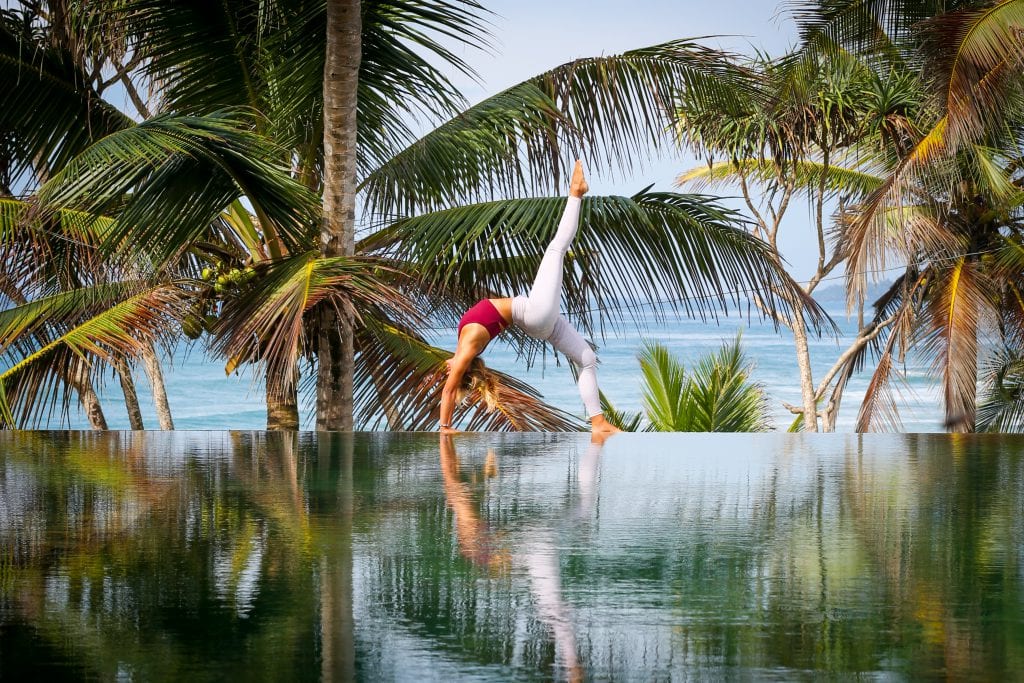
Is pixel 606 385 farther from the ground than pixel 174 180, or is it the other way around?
pixel 174 180

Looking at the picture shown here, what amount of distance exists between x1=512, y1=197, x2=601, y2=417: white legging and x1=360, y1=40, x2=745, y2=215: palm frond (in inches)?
106

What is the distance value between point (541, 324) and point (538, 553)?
266 centimetres

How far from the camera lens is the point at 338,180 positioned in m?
6.30

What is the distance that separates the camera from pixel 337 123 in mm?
6305

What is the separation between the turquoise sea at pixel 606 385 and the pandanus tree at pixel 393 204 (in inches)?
788

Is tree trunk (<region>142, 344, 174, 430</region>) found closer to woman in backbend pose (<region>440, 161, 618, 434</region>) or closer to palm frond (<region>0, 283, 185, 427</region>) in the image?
palm frond (<region>0, 283, 185, 427</region>)

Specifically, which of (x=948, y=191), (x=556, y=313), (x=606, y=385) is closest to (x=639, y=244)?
(x=556, y=313)

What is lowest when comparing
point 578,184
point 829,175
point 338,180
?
point 578,184

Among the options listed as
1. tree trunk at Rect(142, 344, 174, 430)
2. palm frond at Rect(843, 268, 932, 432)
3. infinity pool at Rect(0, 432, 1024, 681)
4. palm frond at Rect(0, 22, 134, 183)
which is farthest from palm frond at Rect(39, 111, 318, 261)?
tree trunk at Rect(142, 344, 174, 430)

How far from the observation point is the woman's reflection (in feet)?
4.50

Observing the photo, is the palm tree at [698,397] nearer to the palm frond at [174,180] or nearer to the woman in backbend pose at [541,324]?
the palm frond at [174,180]

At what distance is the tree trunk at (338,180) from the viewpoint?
6145mm

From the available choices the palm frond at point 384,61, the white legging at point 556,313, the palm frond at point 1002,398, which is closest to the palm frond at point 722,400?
the palm frond at point 1002,398

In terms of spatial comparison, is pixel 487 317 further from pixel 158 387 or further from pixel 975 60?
pixel 158 387
